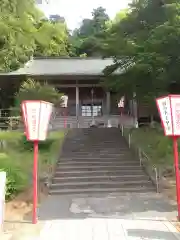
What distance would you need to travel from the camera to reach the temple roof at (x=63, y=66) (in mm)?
25219

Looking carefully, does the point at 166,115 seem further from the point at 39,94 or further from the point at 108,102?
the point at 108,102

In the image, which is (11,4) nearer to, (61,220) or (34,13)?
(34,13)

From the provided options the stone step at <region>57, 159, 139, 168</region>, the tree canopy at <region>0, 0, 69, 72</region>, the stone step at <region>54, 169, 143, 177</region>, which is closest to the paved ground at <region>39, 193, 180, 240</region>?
the stone step at <region>54, 169, 143, 177</region>

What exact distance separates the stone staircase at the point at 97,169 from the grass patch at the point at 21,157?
1.87 feet

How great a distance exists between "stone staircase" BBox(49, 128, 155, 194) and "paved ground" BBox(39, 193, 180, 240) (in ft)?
2.92

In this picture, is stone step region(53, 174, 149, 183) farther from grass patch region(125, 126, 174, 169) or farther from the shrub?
the shrub

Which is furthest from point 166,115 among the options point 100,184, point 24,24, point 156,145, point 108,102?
point 108,102

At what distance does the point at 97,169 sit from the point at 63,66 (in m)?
16.8

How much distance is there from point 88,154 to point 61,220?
7.36m

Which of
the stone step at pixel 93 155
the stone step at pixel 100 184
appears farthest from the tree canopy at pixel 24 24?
the stone step at pixel 93 155

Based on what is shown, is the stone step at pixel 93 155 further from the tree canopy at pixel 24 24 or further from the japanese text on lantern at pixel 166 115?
the japanese text on lantern at pixel 166 115

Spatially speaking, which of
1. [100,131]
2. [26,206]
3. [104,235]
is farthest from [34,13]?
[100,131]

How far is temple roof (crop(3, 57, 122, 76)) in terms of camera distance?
25219 millimetres

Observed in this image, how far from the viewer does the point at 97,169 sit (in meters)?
14.5
